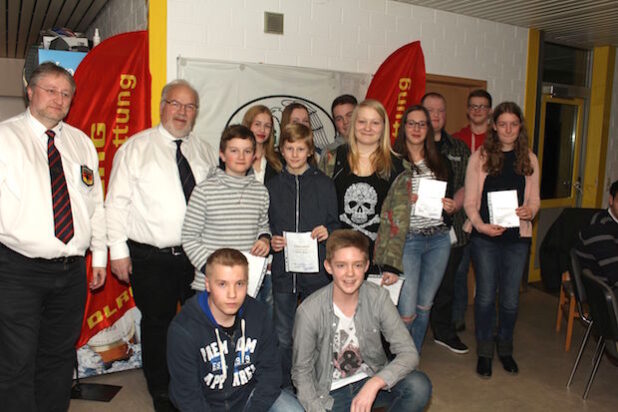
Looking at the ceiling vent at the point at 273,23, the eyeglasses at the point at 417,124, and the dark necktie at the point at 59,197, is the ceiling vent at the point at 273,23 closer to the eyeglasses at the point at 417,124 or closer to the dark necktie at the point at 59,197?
the eyeglasses at the point at 417,124

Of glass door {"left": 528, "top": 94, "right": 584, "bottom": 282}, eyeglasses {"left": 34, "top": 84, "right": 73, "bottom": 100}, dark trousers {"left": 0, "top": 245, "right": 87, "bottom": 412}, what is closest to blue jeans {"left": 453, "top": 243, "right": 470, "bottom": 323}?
glass door {"left": 528, "top": 94, "right": 584, "bottom": 282}

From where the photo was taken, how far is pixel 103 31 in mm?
5648

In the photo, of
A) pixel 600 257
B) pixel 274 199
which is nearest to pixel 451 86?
pixel 600 257

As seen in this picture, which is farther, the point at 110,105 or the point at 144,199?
the point at 110,105

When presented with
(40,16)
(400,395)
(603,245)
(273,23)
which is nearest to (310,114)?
(273,23)

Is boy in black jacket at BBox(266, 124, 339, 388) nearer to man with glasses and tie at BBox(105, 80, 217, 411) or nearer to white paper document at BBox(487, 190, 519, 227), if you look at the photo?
man with glasses and tie at BBox(105, 80, 217, 411)

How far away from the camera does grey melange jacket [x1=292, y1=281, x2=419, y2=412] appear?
86.8 inches

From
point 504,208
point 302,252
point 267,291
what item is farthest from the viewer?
point 504,208

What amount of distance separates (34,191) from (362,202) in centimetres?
159

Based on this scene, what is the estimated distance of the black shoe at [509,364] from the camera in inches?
136

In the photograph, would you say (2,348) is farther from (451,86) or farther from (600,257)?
(451,86)

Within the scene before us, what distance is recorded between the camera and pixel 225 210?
259 cm

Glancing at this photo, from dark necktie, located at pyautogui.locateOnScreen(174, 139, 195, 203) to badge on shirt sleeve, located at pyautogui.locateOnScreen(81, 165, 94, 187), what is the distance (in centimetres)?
44

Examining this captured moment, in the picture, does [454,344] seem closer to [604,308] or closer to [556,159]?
[604,308]
